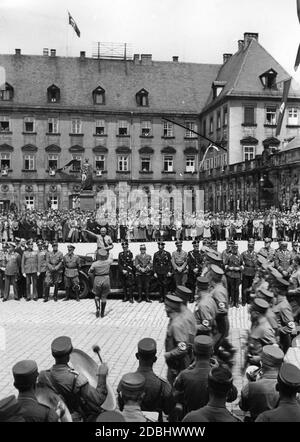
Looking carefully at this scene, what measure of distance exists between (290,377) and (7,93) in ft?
173

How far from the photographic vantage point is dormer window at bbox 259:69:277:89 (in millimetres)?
47747

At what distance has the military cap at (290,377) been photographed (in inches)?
166

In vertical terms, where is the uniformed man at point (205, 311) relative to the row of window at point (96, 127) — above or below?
below

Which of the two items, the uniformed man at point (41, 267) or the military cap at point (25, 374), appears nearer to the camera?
the military cap at point (25, 374)

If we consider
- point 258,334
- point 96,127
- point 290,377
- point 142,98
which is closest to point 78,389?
point 290,377

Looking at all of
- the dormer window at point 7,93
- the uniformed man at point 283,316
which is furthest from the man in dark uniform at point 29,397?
the dormer window at point 7,93

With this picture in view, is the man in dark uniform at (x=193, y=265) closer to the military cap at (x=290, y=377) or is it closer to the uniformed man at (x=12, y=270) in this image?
the uniformed man at (x=12, y=270)

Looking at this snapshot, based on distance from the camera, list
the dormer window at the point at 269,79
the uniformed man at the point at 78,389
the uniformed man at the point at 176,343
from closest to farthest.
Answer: the uniformed man at the point at 78,389 → the uniformed man at the point at 176,343 → the dormer window at the point at 269,79

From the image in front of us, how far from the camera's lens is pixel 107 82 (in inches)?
2178

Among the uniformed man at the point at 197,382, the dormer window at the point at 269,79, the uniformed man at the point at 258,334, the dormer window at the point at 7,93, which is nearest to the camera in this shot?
the uniformed man at the point at 197,382

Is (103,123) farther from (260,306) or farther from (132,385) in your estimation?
(132,385)

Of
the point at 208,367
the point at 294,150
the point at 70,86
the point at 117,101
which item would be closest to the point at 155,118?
the point at 117,101

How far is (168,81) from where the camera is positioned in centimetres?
5650

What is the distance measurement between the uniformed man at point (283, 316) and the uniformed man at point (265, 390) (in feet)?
7.06
